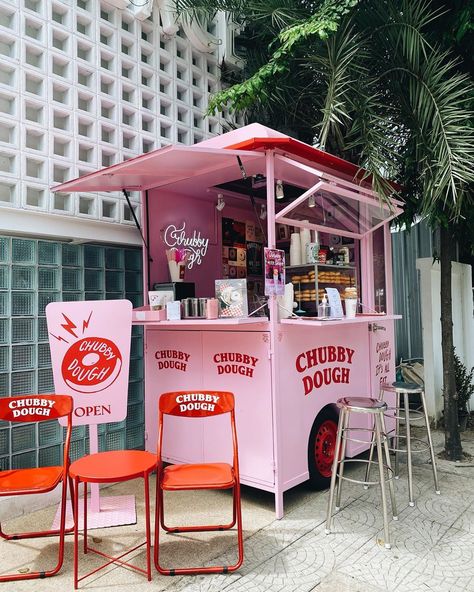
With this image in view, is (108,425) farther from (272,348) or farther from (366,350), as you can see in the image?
(366,350)

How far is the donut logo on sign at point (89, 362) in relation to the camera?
3.40 meters

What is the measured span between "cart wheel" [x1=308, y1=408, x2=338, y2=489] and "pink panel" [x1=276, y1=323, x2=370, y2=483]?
0.35 ft

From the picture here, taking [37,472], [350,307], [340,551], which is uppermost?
[350,307]

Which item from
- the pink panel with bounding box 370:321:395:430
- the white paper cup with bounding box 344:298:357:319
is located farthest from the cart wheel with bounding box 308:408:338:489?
the white paper cup with bounding box 344:298:357:319

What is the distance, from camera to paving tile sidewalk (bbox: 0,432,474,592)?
2594 mm

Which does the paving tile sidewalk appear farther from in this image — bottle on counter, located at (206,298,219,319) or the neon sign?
the neon sign

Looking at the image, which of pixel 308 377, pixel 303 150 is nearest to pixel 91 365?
pixel 308 377

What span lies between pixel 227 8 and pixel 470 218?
3.39 meters

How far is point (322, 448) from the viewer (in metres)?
4.00

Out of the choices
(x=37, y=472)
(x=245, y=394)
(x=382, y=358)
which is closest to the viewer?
(x=37, y=472)

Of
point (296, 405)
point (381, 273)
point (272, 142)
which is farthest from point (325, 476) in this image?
point (272, 142)

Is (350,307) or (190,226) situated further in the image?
(190,226)

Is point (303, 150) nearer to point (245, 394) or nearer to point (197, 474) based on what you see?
point (245, 394)

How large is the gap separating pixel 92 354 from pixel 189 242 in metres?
1.58
